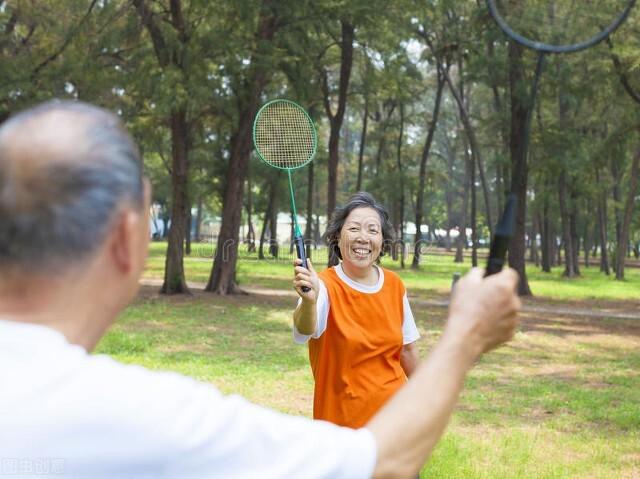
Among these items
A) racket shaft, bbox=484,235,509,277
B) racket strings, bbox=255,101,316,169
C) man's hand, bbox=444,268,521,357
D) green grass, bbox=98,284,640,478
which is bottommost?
green grass, bbox=98,284,640,478

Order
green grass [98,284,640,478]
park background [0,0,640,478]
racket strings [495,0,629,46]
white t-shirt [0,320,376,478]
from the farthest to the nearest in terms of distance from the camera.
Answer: racket strings [495,0,629,46] → park background [0,0,640,478] → green grass [98,284,640,478] → white t-shirt [0,320,376,478]

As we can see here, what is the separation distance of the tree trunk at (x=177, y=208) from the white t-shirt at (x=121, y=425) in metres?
21.3

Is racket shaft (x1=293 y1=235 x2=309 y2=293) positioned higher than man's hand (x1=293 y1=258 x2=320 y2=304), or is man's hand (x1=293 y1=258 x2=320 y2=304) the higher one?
racket shaft (x1=293 y1=235 x2=309 y2=293)

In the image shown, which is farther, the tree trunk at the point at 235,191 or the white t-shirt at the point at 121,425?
the tree trunk at the point at 235,191

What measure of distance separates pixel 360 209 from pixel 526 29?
5.84m

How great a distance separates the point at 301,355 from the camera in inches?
532

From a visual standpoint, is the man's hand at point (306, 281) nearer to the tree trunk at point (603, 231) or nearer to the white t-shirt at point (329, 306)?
the white t-shirt at point (329, 306)

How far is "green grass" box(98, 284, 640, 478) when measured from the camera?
794cm

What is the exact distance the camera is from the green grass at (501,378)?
313 inches

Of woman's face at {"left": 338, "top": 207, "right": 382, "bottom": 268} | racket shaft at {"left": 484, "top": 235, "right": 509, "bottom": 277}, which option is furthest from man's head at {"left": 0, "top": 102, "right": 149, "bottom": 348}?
woman's face at {"left": 338, "top": 207, "right": 382, "bottom": 268}

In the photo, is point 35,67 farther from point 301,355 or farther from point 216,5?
point 301,355

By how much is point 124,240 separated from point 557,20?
12.9m

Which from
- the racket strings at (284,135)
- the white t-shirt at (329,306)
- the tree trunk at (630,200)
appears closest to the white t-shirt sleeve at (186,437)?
the white t-shirt at (329,306)

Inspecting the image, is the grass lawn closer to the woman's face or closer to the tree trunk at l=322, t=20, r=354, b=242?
the woman's face
